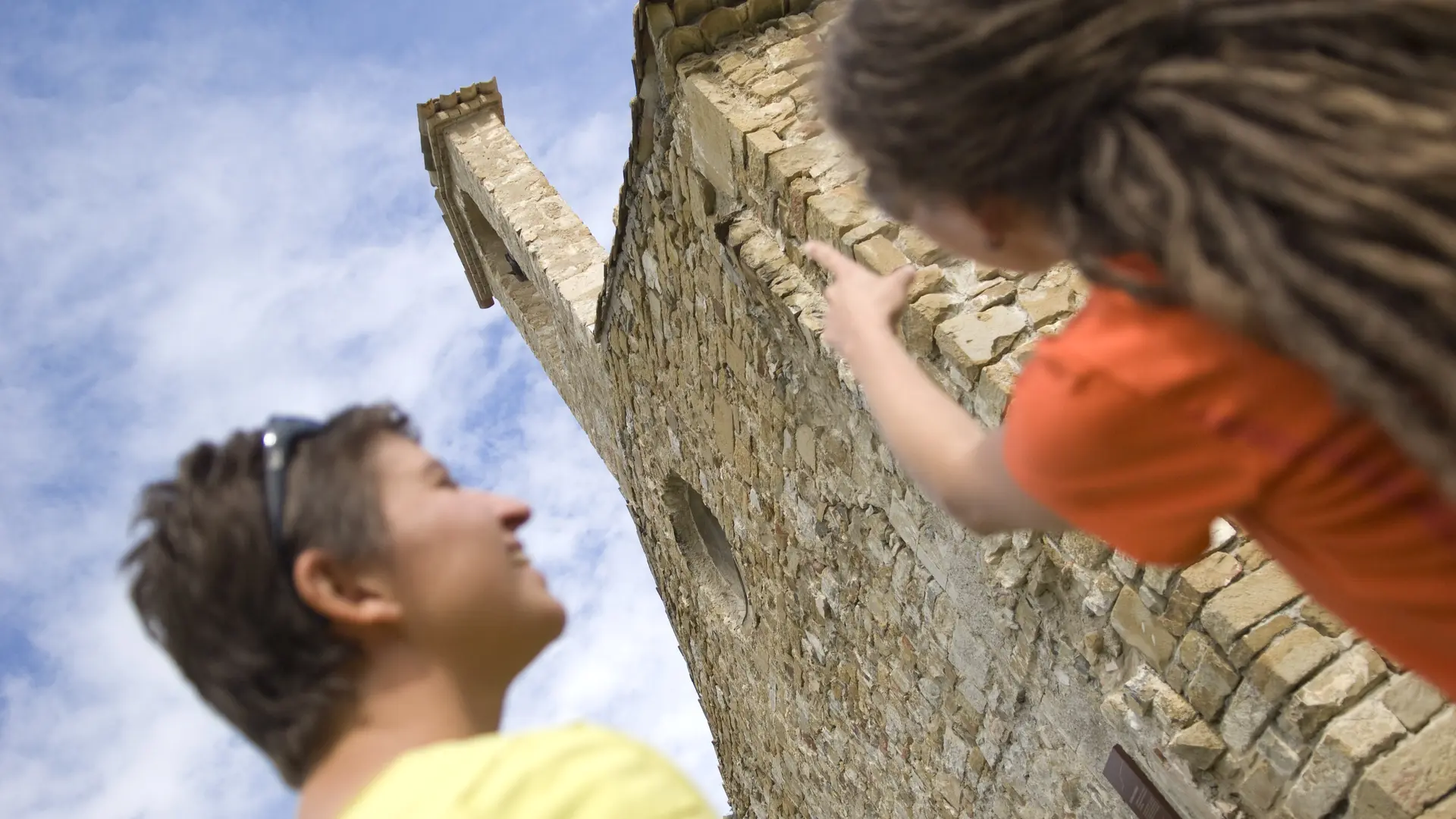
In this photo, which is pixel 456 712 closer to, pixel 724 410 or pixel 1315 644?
pixel 1315 644

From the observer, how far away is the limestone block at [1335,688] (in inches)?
63.0

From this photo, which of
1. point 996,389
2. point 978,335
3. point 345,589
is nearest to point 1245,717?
point 996,389

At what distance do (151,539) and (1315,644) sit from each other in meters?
1.78

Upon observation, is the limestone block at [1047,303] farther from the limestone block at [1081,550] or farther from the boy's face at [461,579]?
the boy's face at [461,579]

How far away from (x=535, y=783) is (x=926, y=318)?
161 centimetres

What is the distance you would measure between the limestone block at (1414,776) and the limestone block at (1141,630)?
0.40 m

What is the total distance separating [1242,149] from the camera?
750 mm

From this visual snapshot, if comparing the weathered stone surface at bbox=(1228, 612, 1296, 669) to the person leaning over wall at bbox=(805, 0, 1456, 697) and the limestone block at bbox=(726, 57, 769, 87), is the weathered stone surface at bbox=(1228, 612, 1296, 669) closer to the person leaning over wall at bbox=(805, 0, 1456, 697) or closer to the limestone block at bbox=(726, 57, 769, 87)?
the person leaning over wall at bbox=(805, 0, 1456, 697)

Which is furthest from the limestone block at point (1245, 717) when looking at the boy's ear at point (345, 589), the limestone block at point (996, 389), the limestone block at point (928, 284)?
the boy's ear at point (345, 589)

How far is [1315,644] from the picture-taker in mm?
1647

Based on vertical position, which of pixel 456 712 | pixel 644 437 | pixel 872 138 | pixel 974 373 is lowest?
pixel 644 437

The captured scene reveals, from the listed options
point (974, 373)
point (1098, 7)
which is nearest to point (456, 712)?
point (1098, 7)

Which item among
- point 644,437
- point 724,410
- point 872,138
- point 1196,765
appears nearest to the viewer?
point 872,138

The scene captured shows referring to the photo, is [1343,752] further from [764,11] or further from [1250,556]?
[764,11]
